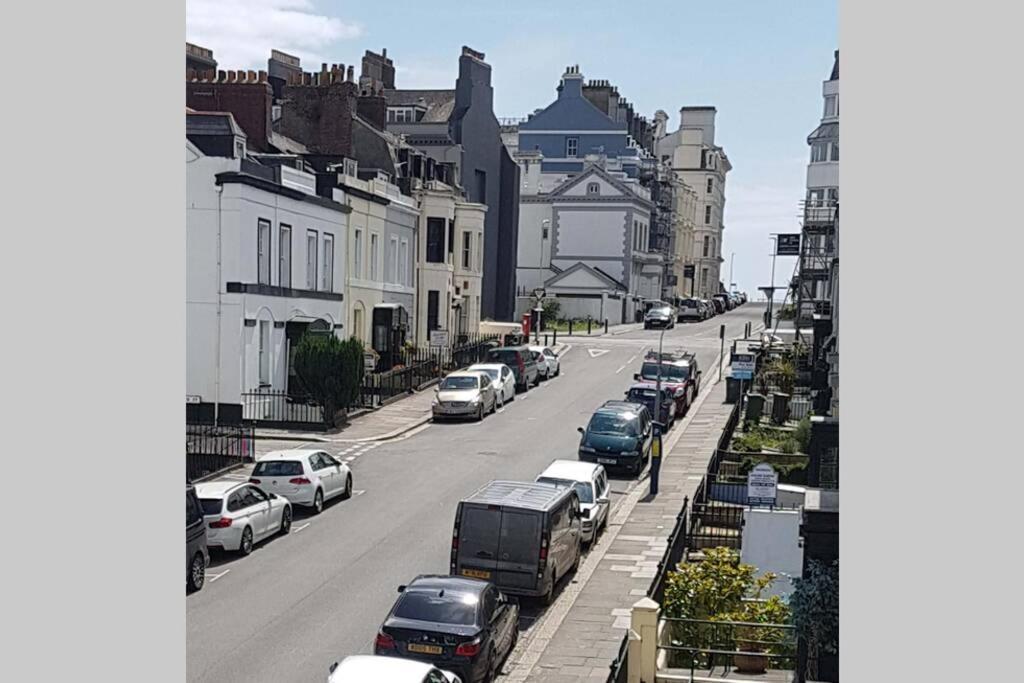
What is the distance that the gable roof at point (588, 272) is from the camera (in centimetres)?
8700

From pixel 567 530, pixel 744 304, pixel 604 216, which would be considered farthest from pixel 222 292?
pixel 744 304

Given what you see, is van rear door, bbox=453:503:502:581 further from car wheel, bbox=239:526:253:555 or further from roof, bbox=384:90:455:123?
roof, bbox=384:90:455:123

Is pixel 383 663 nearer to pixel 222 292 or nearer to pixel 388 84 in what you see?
pixel 222 292

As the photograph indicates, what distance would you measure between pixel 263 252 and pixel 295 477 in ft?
44.2

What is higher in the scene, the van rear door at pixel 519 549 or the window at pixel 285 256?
the window at pixel 285 256

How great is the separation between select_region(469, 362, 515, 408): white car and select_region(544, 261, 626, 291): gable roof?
43.7 meters

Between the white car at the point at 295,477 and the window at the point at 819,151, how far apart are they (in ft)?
134

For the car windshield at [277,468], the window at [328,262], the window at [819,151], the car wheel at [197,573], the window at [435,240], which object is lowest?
the car wheel at [197,573]

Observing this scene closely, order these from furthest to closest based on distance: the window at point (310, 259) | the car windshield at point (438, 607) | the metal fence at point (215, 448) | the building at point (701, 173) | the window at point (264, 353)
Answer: the building at point (701, 173) → the window at point (310, 259) → the window at point (264, 353) → the metal fence at point (215, 448) → the car windshield at point (438, 607)

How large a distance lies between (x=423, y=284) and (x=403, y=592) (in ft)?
121

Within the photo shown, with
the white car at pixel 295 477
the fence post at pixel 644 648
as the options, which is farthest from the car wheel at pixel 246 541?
the fence post at pixel 644 648

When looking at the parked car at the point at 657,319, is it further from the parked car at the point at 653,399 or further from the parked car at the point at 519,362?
the parked car at the point at 653,399

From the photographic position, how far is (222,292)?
3497 cm

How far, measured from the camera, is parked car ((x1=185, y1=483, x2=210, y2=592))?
19.4 m
